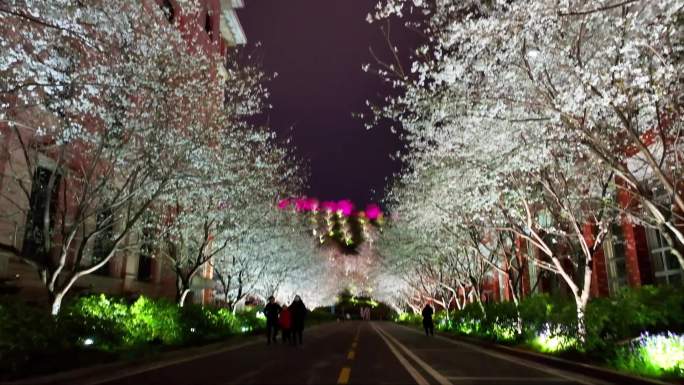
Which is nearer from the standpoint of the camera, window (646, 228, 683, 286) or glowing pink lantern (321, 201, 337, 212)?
window (646, 228, 683, 286)

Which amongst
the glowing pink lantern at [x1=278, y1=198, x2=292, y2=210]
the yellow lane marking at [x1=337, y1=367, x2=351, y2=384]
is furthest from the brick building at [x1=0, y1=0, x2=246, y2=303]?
the yellow lane marking at [x1=337, y1=367, x2=351, y2=384]

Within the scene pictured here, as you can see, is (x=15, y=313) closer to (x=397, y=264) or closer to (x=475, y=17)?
(x=475, y=17)

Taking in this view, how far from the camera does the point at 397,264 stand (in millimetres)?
Result: 40375

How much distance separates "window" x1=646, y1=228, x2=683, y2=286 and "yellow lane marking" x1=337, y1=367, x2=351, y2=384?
1625 centimetres

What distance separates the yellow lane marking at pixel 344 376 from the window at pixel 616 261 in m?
18.8

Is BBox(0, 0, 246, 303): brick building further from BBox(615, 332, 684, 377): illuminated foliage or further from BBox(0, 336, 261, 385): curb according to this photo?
BBox(615, 332, 684, 377): illuminated foliage

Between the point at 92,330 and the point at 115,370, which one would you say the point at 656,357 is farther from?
the point at 92,330

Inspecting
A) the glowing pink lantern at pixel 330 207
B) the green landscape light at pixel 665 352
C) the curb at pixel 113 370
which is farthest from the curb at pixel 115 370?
the glowing pink lantern at pixel 330 207

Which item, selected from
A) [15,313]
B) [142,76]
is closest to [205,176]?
[142,76]

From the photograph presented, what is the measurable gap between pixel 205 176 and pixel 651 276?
757 inches

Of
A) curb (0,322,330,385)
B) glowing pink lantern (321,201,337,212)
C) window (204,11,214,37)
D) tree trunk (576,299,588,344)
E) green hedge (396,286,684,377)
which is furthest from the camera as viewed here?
glowing pink lantern (321,201,337,212)

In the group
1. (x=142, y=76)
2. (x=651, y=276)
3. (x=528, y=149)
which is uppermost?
(x=142, y=76)

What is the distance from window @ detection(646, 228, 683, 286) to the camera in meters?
20.4

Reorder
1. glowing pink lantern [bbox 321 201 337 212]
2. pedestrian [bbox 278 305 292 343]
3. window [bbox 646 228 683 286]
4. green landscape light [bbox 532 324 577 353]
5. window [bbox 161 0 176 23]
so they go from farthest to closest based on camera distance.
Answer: glowing pink lantern [bbox 321 201 337 212] → window [bbox 161 0 176 23] → window [bbox 646 228 683 286] → pedestrian [bbox 278 305 292 343] → green landscape light [bbox 532 324 577 353]
